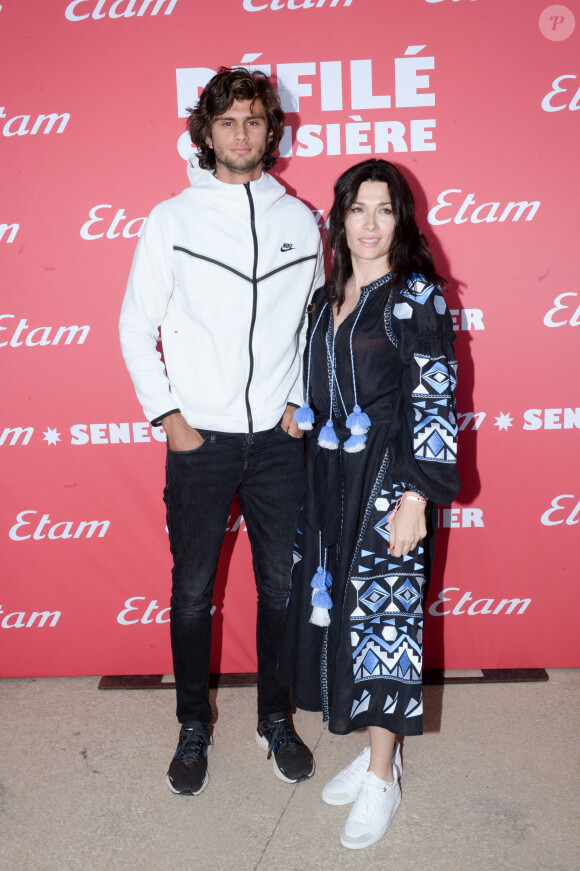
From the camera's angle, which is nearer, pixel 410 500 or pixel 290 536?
pixel 410 500

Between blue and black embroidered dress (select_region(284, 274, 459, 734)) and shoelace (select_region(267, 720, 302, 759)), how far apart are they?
11.4 inches

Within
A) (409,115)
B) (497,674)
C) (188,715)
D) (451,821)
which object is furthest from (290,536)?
(409,115)

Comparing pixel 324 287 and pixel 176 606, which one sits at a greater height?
pixel 324 287

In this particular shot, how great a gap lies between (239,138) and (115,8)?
2.37ft

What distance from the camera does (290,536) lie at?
2.16 meters

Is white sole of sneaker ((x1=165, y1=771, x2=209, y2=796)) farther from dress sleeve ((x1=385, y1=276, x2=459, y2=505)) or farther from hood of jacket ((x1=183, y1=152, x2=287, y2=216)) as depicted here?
hood of jacket ((x1=183, y1=152, x2=287, y2=216))

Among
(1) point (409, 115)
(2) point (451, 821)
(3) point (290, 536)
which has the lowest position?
(2) point (451, 821)

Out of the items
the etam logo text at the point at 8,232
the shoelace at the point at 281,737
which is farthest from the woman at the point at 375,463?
the etam logo text at the point at 8,232

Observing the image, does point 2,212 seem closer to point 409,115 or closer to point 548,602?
point 409,115

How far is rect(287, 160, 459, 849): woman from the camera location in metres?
1.75

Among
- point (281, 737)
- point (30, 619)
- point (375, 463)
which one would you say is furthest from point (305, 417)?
point (30, 619)

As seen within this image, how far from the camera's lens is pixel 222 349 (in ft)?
6.63

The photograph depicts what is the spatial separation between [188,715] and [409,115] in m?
1.96

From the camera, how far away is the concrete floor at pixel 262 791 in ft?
6.07
